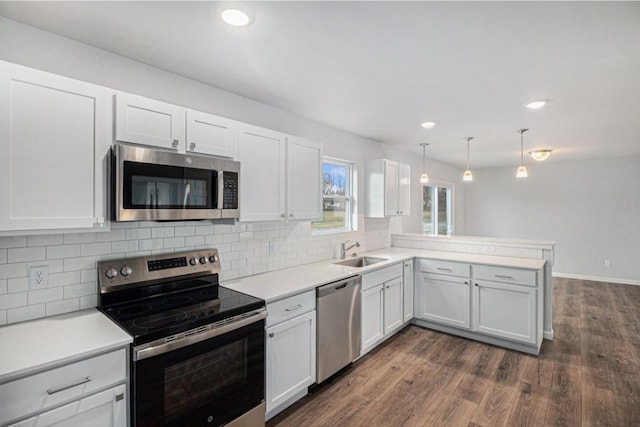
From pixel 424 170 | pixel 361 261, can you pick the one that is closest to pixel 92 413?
pixel 361 261

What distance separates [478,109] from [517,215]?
5266mm

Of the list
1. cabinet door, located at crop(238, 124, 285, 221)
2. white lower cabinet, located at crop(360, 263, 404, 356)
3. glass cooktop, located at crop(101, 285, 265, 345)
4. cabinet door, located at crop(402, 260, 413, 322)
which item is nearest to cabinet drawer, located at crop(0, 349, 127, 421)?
glass cooktop, located at crop(101, 285, 265, 345)

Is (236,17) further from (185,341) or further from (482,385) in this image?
(482,385)

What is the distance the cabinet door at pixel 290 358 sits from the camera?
7.18ft

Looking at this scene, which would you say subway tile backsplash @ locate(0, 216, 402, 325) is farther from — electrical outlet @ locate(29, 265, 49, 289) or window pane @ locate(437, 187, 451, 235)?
window pane @ locate(437, 187, 451, 235)

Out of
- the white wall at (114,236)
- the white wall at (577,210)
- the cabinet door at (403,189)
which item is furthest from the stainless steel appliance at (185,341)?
the white wall at (577,210)

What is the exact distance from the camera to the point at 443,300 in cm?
374

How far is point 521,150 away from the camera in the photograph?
521 centimetres

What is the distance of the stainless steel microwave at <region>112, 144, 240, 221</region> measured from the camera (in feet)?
5.60

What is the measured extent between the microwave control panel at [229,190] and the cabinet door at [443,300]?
8.68 ft

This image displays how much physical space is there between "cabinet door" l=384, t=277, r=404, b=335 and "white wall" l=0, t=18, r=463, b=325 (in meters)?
0.96

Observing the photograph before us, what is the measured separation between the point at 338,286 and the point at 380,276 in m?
0.74

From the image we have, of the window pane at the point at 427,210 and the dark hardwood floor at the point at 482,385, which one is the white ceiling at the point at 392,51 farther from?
the window pane at the point at 427,210

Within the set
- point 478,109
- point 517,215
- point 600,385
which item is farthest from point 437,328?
point 517,215
